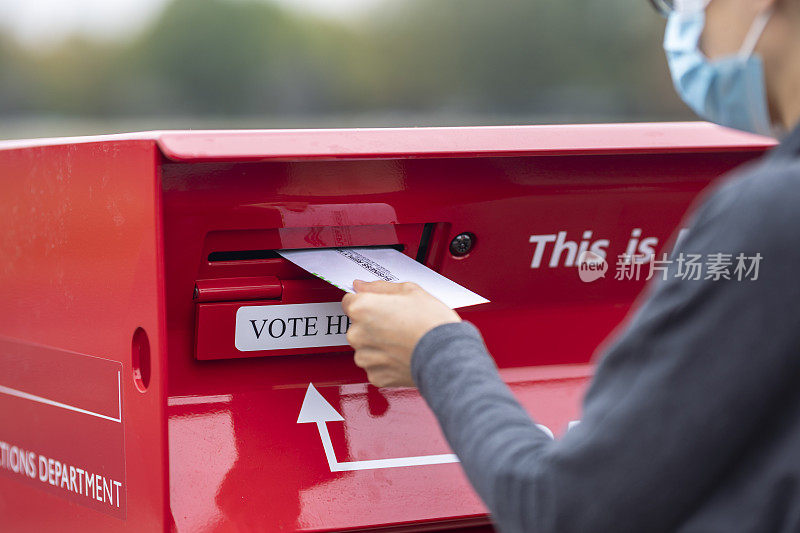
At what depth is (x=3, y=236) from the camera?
2.15 m

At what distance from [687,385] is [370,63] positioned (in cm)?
3127

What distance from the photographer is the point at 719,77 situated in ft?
4.01

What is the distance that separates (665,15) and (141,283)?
3.15ft

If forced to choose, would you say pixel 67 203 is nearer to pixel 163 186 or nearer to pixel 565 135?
pixel 163 186

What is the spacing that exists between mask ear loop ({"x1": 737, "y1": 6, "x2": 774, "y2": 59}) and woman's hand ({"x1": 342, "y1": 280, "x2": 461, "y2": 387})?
50 cm

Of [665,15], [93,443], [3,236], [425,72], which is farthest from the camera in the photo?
[425,72]

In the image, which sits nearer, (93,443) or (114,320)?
(114,320)

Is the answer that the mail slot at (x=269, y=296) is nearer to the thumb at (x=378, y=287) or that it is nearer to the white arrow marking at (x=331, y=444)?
the white arrow marking at (x=331, y=444)

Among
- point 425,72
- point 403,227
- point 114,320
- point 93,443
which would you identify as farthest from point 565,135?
point 425,72

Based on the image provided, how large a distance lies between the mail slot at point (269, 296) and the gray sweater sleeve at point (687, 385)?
0.80 metres

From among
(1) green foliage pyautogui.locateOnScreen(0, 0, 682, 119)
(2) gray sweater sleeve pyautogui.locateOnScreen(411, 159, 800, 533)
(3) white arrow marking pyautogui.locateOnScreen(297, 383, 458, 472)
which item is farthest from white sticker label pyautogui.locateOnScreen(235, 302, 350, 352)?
(1) green foliage pyautogui.locateOnScreen(0, 0, 682, 119)

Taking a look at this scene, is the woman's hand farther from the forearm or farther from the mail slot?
the mail slot

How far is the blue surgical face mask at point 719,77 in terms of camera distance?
3.64 ft

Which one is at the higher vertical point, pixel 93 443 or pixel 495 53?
pixel 93 443
